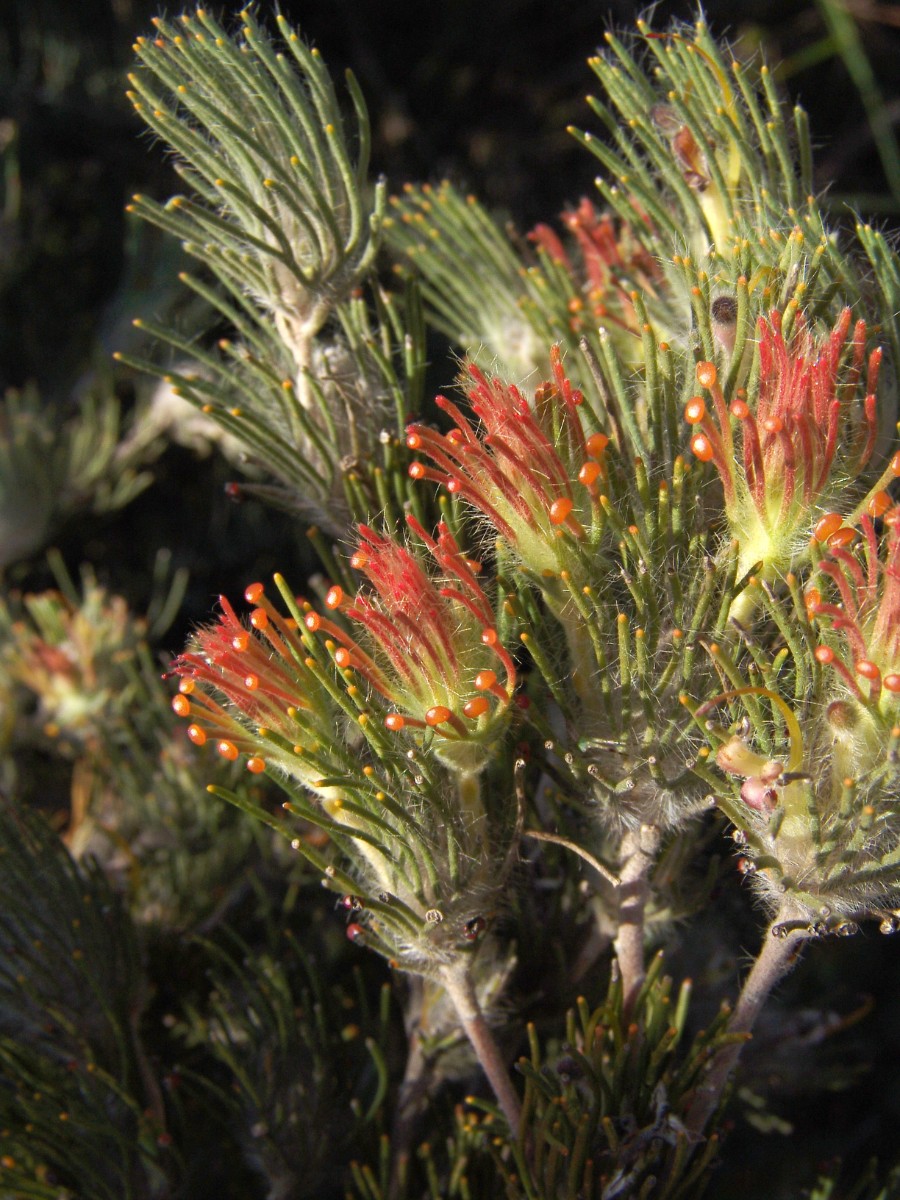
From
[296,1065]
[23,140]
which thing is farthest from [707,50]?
[23,140]

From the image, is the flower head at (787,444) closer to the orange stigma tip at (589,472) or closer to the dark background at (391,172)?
the orange stigma tip at (589,472)

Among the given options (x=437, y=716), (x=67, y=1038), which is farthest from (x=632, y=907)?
(x=67, y=1038)

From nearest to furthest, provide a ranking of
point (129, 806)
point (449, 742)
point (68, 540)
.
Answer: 1. point (449, 742)
2. point (129, 806)
3. point (68, 540)

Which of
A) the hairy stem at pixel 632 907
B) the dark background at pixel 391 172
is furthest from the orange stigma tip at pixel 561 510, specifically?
the dark background at pixel 391 172

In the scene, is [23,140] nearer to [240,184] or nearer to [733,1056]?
[240,184]

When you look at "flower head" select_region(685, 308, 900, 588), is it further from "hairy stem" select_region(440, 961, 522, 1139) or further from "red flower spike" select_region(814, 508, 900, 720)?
"hairy stem" select_region(440, 961, 522, 1139)

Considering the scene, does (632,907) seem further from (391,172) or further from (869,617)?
(391,172)
